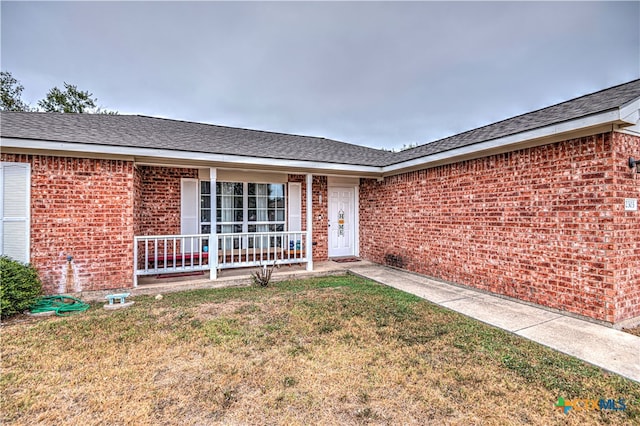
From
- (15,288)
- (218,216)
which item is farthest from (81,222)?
(218,216)

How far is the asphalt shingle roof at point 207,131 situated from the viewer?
4699 millimetres

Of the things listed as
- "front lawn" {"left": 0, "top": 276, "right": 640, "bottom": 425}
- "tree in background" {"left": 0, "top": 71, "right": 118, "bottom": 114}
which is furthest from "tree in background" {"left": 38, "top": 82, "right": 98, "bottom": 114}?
"front lawn" {"left": 0, "top": 276, "right": 640, "bottom": 425}

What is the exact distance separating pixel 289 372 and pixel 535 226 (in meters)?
4.77

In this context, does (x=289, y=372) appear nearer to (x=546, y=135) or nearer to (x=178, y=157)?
(x=178, y=157)

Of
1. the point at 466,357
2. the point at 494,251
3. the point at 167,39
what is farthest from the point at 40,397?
the point at 167,39

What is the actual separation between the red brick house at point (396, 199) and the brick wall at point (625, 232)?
0.10 ft

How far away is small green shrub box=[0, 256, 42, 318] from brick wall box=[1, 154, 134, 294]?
1.95ft

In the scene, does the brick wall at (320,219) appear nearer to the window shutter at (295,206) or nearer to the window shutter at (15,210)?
the window shutter at (295,206)

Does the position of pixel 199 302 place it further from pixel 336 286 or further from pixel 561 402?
pixel 561 402

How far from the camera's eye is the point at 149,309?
4902 mm

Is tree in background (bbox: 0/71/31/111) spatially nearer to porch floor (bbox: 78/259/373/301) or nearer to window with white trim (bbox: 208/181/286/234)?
window with white trim (bbox: 208/181/286/234)

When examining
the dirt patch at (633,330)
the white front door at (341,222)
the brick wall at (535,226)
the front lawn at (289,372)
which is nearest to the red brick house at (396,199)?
the brick wall at (535,226)

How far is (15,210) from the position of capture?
518 cm

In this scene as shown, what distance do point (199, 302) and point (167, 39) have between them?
10.1 meters
